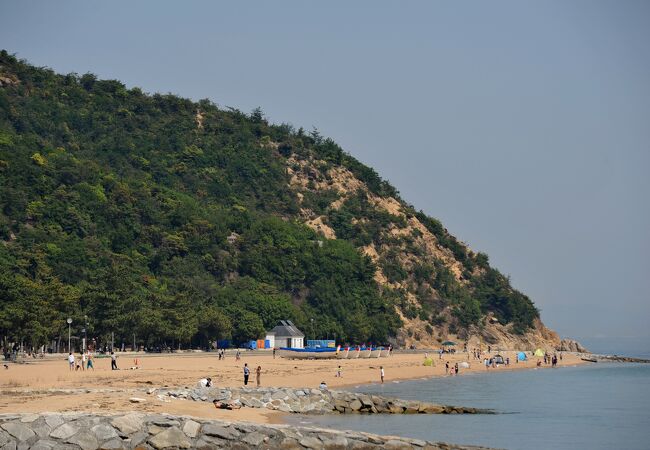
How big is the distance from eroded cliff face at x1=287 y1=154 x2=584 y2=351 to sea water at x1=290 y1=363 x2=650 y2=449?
68833mm

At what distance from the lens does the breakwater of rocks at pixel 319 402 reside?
45.0m

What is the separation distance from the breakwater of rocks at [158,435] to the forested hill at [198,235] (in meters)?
44.6

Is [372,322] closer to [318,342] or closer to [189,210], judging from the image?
[318,342]

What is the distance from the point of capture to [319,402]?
155 ft

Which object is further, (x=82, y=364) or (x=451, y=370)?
(x=451, y=370)

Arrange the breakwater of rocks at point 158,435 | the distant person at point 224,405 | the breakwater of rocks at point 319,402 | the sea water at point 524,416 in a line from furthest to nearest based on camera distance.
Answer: the breakwater of rocks at point 319,402 < the sea water at point 524,416 < the distant person at point 224,405 < the breakwater of rocks at point 158,435

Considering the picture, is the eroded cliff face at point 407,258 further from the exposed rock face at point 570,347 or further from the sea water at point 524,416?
the sea water at point 524,416

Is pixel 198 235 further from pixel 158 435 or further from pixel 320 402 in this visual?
pixel 158 435

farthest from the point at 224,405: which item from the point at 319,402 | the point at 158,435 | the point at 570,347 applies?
the point at 570,347

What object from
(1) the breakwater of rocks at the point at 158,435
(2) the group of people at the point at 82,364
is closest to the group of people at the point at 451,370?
(2) the group of people at the point at 82,364

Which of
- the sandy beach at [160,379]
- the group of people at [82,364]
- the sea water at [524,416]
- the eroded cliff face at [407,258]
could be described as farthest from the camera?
the eroded cliff face at [407,258]

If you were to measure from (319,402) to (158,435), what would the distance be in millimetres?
17664

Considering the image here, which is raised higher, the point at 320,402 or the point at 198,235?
the point at 198,235

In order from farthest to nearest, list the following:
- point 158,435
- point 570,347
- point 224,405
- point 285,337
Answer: point 570,347 < point 285,337 < point 224,405 < point 158,435
